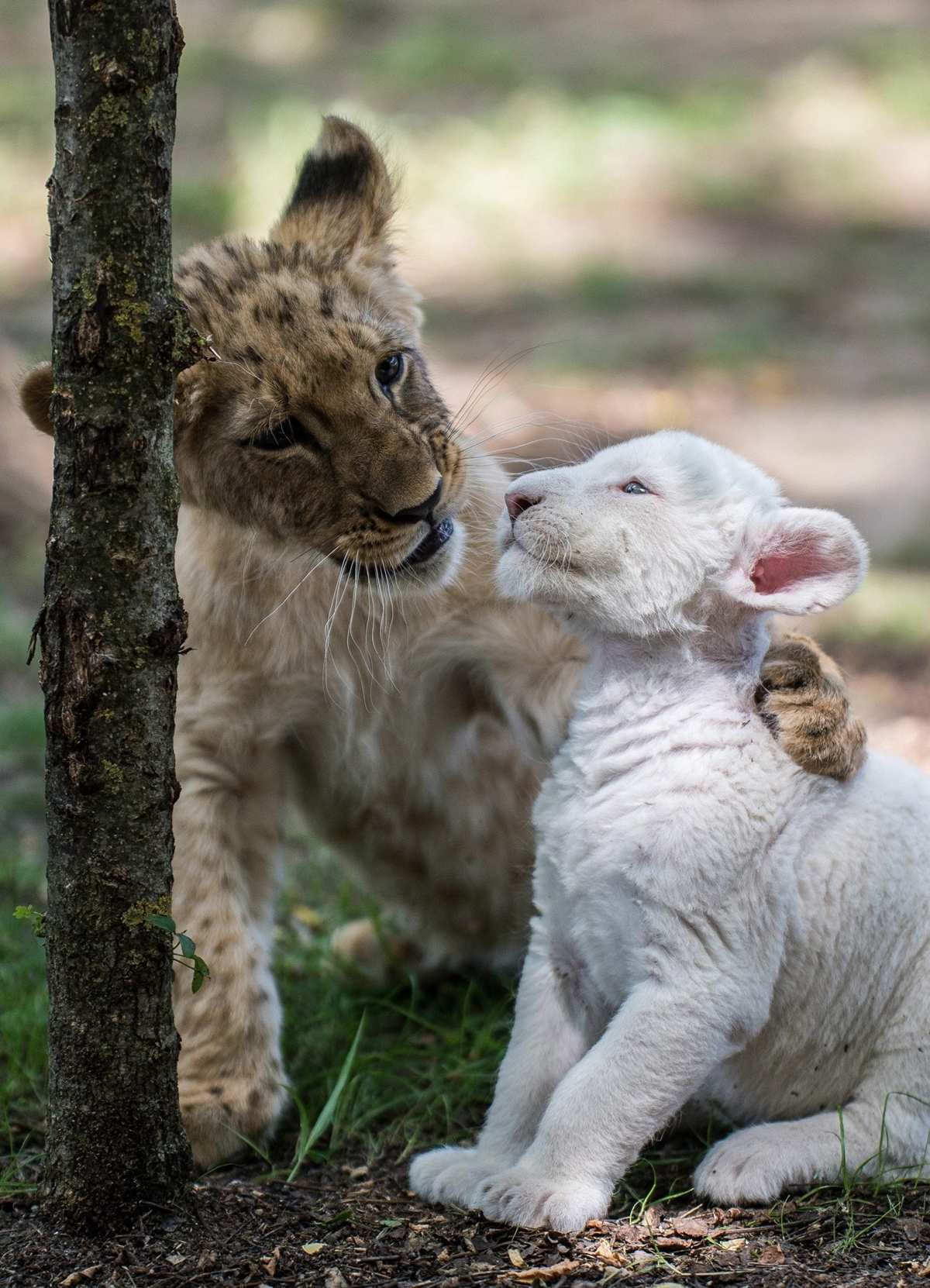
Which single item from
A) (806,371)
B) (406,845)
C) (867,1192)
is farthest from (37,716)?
(806,371)

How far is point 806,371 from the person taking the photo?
10.7 meters

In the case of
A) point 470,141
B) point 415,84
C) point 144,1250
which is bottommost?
point 144,1250

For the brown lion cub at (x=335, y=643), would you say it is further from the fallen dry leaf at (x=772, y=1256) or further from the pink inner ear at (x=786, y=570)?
the fallen dry leaf at (x=772, y=1256)

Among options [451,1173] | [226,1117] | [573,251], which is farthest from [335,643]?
[573,251]

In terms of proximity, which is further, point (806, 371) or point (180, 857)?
point (806, 371)

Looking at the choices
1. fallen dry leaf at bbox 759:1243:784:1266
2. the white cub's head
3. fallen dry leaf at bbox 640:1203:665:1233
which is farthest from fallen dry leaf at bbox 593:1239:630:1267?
the white cub's head

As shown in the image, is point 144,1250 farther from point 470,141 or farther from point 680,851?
point 470,141

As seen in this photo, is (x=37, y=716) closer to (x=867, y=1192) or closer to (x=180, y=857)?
(x=180, y=857)

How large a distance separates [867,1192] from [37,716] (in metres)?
4.71

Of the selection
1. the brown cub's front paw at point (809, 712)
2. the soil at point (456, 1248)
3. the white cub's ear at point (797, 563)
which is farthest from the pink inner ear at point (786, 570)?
the soil at point (456, 1248)

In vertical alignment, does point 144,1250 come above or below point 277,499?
below

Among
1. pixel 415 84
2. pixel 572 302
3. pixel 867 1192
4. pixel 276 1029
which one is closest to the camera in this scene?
pixel 867 1192

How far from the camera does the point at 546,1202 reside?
2.89 meters

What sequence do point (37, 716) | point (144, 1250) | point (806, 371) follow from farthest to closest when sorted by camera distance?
point (806, 371) < point (37, 716) < point (144, 1250)
